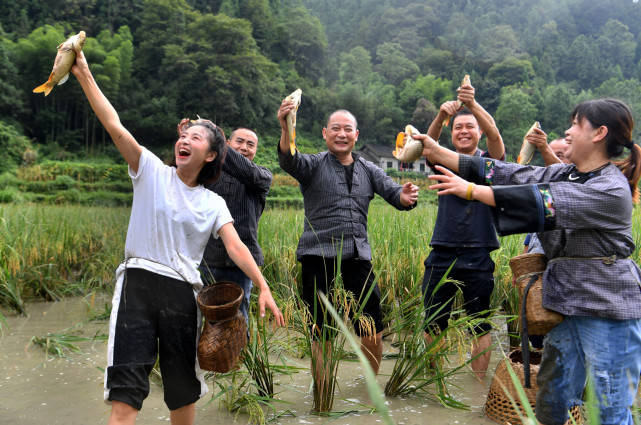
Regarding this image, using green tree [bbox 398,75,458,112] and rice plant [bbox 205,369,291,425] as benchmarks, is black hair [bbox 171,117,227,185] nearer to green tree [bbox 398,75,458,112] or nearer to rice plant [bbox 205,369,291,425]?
rice plant [bbox 205,369,291,425]

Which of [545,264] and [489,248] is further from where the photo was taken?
[489,248]

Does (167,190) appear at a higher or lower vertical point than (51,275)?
higher

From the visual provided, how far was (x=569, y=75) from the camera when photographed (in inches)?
3346

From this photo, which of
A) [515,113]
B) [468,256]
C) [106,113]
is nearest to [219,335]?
[106,113]

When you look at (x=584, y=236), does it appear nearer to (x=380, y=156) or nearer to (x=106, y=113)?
(x=106, y=113)

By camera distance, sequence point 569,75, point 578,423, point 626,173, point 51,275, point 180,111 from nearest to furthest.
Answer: point 626,173, point 578,423, point 51,275, point 180,111, point 569,75

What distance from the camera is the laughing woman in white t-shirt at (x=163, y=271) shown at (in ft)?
6.28

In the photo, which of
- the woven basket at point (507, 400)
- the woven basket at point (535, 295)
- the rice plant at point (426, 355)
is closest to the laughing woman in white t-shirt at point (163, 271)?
the rice plant at point (426, 355)

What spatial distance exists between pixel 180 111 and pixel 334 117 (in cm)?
4255

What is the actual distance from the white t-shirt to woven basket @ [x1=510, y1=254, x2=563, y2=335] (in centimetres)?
137

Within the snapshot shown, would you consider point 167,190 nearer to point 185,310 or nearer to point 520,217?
point 185,310

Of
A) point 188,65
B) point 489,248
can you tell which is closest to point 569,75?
point 188,65

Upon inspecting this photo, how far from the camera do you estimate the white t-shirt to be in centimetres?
202

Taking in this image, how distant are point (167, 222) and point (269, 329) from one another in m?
1.99
